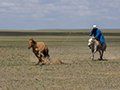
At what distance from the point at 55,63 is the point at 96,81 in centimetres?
625

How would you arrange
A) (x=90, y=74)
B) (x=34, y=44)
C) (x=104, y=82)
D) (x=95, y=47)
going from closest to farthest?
(x=104, y=82) < (x=90, y=74) < (x=34, y=44) < (x=95, y=47)

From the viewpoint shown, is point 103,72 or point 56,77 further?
point 103,72

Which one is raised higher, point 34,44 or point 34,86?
point 34,44

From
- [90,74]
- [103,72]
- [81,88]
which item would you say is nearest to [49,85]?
[81,88]

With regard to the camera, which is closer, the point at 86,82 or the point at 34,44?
the point at 86,82

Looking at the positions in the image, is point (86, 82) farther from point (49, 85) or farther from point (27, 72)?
point (27, 72)

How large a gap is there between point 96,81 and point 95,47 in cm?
728

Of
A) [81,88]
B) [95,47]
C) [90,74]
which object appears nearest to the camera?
[81,88]

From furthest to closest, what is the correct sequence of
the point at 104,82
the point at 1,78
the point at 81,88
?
the point at 1,78 < the point at 104,82 < the point at 81,88

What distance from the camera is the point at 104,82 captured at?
10.7 m

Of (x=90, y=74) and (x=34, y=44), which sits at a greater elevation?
(x=34, y=44)

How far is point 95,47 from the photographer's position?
710 inches

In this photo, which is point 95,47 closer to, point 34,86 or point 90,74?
point 90,74

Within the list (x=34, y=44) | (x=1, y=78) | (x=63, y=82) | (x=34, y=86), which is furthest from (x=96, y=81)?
(x=34, y=44)
